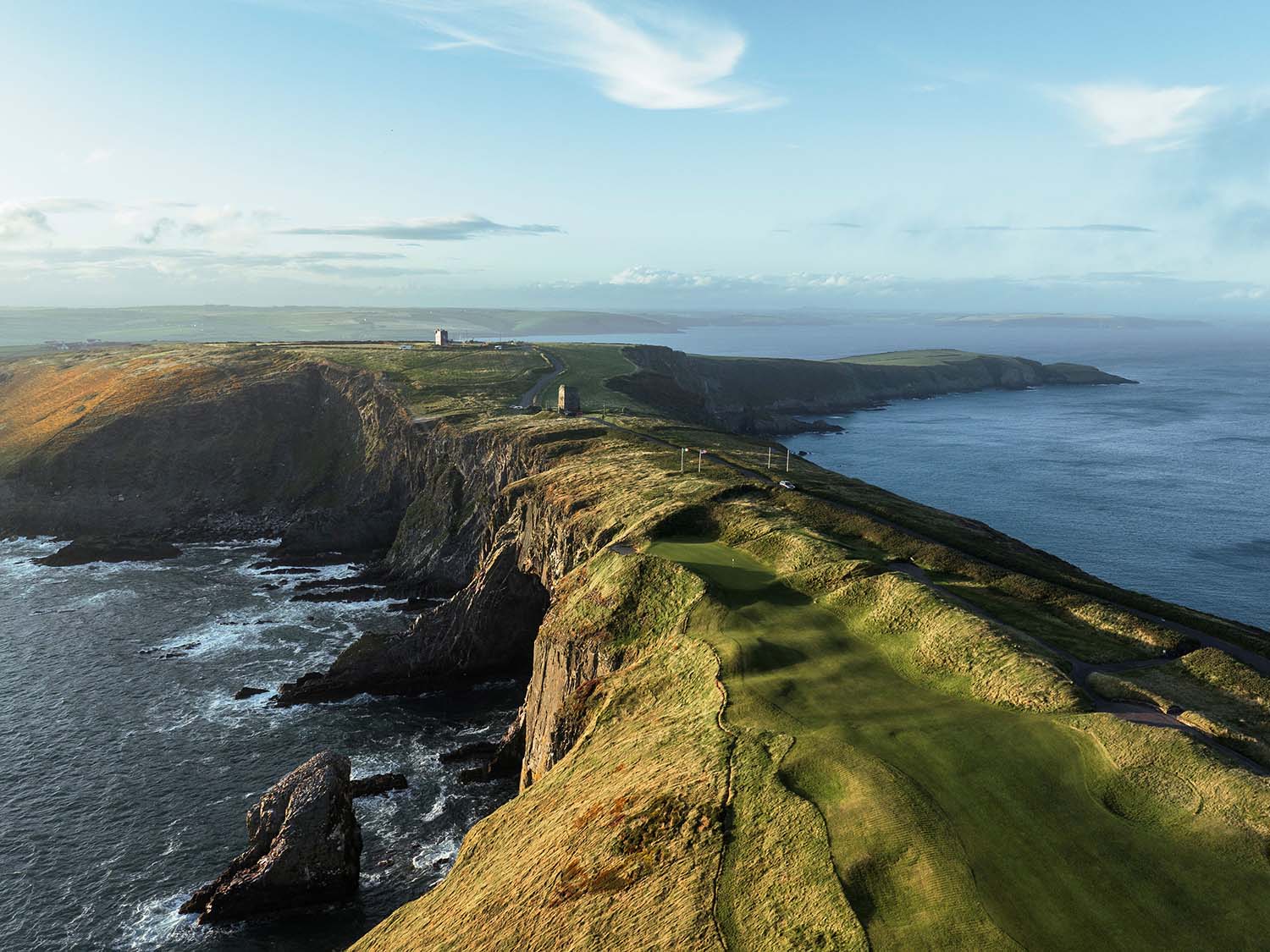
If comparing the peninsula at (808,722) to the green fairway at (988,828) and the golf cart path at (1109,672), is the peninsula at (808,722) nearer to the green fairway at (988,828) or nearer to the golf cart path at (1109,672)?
the green fairway at (988,828)

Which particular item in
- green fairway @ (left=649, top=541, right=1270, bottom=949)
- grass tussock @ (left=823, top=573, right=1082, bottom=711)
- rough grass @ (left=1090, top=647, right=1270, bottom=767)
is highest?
grass tussock @ (left=823, top=573, right=1082, bottom=711)

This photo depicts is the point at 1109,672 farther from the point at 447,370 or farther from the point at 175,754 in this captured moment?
the point at 447,370

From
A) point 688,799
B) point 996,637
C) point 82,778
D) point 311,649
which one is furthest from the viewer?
point 311,649

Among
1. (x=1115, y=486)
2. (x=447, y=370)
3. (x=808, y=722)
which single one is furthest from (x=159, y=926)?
(x=1115, y=486)

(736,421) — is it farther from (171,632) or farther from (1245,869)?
(1245,869)

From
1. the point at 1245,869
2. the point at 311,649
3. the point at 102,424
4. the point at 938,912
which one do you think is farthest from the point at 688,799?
the point at 102,424

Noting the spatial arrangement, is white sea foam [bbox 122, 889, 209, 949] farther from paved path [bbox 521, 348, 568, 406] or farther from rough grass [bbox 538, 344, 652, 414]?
paved path [bbox 521, 348, 568, 406]

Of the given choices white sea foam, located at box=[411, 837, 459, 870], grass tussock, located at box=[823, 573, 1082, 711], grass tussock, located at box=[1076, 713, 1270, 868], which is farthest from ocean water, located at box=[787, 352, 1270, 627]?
white sea foam, located at box=[411, 837, 459, 870]
